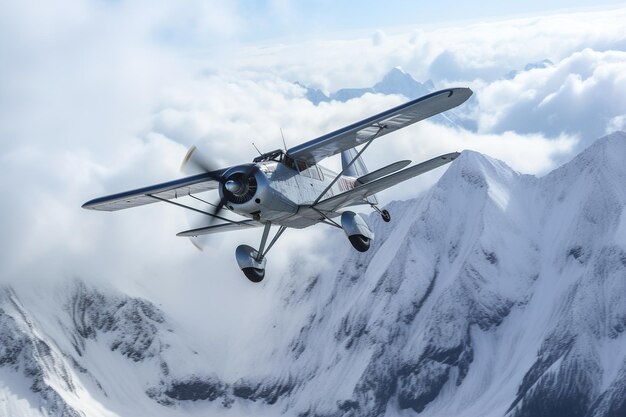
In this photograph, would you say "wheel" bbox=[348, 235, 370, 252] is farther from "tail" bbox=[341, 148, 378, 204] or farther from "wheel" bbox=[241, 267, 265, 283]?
"tail" bbox=[341, 148, 378, 204]

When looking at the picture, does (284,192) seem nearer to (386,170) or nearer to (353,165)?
(386,170)

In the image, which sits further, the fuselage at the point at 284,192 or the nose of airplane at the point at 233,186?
the fuselage at the point at 284,192

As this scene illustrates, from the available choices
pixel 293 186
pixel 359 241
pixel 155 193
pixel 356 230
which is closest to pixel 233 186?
pixel 293 186

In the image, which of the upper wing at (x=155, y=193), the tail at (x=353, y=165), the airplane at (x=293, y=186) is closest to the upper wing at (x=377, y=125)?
the airplane at (x=293, y=186)

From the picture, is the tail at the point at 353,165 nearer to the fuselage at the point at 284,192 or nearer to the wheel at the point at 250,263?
the fuselage at the point at 284,192

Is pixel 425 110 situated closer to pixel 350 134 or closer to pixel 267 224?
pixel 350 134

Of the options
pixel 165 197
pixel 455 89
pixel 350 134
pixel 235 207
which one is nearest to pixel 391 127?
pixel 350 134

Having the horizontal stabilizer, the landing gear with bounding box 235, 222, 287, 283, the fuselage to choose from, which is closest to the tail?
the horizontal stabilizer
